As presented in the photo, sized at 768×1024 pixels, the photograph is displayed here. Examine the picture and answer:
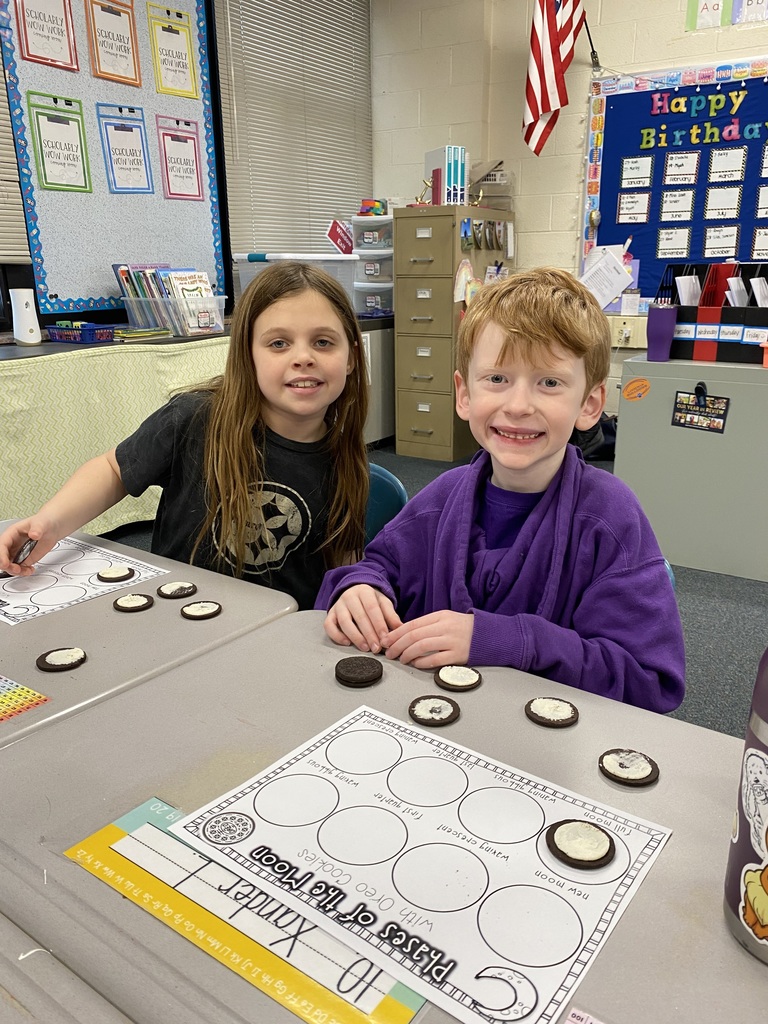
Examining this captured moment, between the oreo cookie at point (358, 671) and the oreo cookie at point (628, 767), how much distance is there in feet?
0.74

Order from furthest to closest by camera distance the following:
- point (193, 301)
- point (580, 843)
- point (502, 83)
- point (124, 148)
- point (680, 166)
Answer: point (502, 83) → point (680, 166) → point (124, 148) → point (193, 301) → point (580, 843)

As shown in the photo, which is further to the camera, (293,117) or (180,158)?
(293,117)

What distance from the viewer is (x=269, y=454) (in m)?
1.29

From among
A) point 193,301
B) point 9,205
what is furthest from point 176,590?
point 9,205

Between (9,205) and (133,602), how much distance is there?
254 cm

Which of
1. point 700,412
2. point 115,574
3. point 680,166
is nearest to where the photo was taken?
point 115,574

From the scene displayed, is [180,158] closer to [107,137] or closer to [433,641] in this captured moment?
[107,137]

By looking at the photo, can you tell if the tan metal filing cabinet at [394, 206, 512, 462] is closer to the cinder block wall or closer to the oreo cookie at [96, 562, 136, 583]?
the cinder block wall

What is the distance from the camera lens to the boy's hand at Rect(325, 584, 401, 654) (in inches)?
31.8

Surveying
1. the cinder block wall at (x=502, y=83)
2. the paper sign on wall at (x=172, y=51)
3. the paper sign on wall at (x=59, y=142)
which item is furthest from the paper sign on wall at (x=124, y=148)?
the cinder block wall at (x=502, y=83)

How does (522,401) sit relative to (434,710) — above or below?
above

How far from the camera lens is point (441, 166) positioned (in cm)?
386

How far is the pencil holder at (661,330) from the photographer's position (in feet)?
8.61

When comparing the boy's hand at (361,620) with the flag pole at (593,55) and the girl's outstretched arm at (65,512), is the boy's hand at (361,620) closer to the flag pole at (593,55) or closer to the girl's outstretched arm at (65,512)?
the girl's outstretched arm at (65,512)
